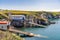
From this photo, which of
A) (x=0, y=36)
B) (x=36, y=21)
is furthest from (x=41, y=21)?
(x=0, y=36)

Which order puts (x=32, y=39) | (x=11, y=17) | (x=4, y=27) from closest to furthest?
(x=32, y=39)
(x=4, y=27)
(x=11, y=17)

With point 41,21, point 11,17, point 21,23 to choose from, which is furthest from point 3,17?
point 41,21

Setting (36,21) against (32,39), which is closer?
(32,39)

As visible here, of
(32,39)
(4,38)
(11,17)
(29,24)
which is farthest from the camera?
(11,17)

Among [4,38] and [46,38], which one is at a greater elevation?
[4,38]

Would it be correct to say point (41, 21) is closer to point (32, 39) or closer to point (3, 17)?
point (3, 17)

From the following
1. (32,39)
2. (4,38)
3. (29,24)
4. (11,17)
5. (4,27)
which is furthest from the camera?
(11,17)

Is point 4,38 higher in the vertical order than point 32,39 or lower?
higher

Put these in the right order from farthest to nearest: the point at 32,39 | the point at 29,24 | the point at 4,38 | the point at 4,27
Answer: the point at 29,24 < the point at 4,27 < the point at 32,39 < the point at 4,38

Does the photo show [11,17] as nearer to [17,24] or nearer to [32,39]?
[17,24]
